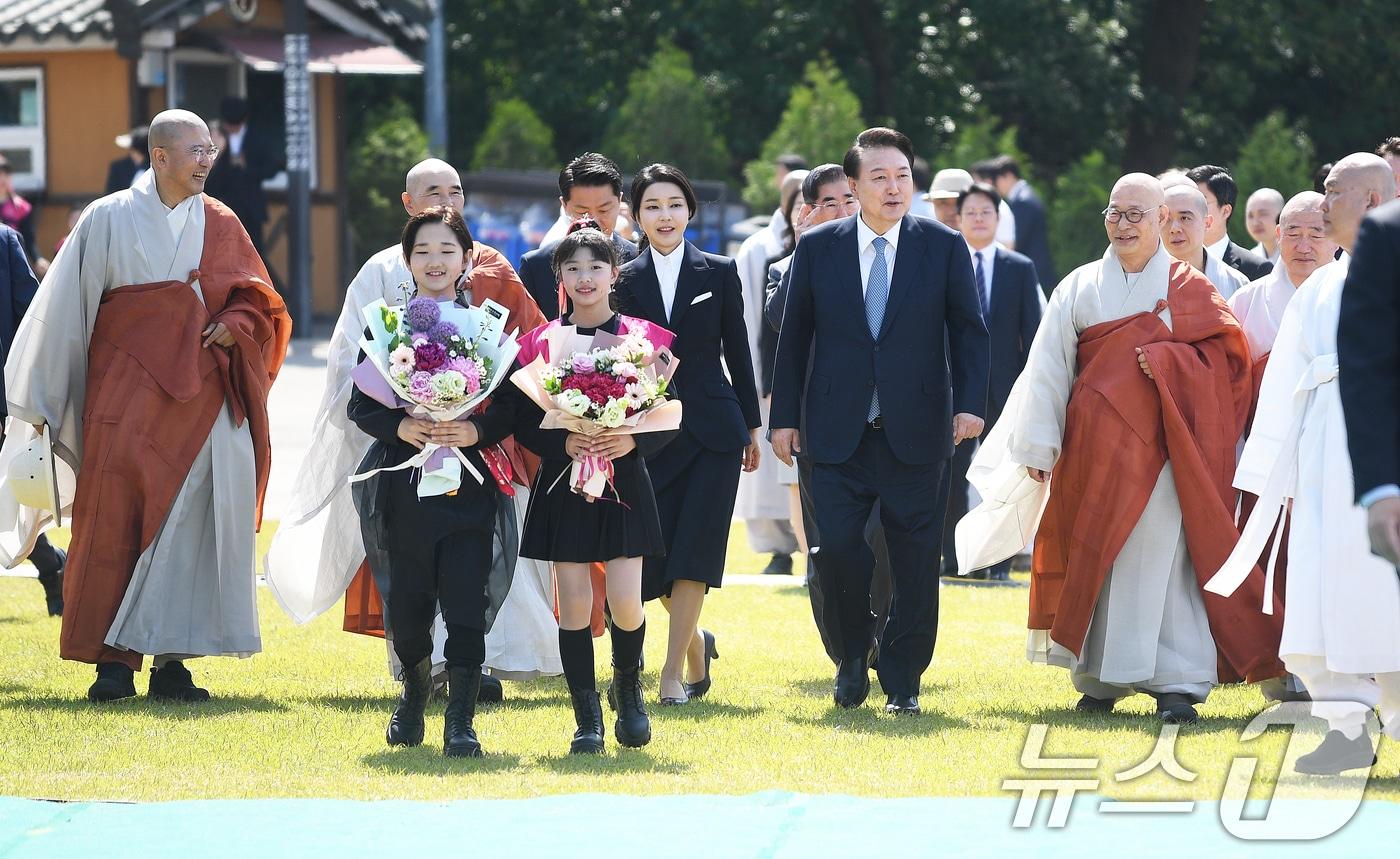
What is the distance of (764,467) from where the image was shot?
1131 cm

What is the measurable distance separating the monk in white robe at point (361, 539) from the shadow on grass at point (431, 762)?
1043 millimetres

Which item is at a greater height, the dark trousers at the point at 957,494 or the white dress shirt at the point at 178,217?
the white dress shirt at the point at 178,217

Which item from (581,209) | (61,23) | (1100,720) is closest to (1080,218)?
(61,23)

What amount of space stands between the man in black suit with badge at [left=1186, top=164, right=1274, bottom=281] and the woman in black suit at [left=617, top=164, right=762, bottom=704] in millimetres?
2668

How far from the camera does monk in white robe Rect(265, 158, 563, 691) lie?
7.63m

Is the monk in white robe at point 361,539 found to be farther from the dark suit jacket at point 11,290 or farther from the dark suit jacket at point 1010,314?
the dark suit jacket at point 1010,314

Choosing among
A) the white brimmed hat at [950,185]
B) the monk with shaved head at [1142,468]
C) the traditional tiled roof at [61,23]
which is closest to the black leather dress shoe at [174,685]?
the monk with shaved head at [1142,468]

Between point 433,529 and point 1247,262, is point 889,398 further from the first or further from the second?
point 1247,262

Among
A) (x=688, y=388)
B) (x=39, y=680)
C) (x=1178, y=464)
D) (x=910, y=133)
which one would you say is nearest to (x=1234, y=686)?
(x=1178, y=464)

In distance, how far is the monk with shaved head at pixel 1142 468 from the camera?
7242 millimetres

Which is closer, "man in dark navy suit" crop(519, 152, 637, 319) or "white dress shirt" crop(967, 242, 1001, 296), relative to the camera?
"man in dark navy suit" crop(519, 152, 637, 319)

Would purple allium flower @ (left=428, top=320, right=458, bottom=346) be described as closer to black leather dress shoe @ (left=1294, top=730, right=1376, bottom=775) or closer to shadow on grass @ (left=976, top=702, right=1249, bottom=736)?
shadow on grass @ (left=976, top=702, right=1249, bottom=736)

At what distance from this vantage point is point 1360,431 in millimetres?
4355

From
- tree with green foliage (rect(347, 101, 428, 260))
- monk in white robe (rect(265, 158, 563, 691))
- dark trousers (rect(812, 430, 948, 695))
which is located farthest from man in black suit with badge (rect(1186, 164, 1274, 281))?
tree with green foliage (rect(347, 101, 428, 260))
